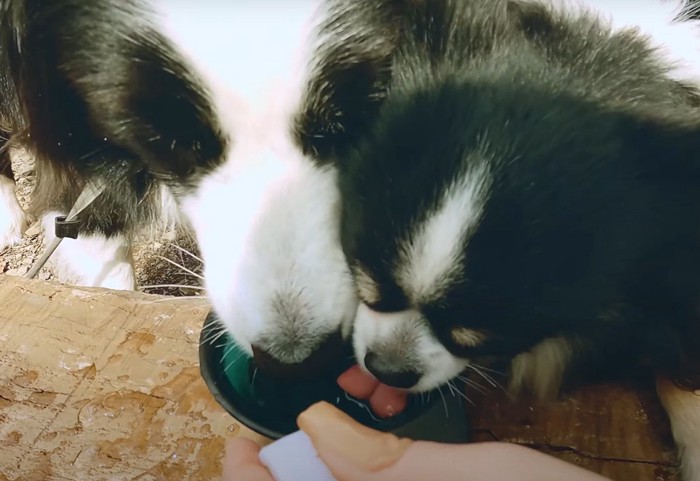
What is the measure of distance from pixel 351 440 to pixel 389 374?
0.08m

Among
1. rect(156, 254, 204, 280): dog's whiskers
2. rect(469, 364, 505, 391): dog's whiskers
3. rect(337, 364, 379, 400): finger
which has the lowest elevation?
rect(156, 254, 204, 280): dog's whiskers

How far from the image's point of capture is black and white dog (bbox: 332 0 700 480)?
50 cm

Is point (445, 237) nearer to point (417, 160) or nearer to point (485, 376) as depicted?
point (417, 160)

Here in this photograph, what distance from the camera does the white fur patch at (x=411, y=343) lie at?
562 millimetres

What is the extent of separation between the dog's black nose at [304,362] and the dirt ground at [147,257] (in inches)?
6.4

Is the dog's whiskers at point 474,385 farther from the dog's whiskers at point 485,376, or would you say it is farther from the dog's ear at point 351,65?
the dog's ear at point 351,65

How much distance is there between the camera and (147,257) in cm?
89

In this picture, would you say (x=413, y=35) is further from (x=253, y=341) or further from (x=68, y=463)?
(x=68, y=463)

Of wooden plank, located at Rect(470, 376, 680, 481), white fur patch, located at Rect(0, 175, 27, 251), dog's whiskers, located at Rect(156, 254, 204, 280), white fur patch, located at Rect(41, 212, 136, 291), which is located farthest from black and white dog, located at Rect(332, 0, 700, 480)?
white fur patch, located at Rect(0, 175, 27, 251)

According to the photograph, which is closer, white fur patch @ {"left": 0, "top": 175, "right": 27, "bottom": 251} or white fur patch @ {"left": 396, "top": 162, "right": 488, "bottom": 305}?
white fur patch @ {"left": 396, "top": 162, "right": 488, "bottom": 305}

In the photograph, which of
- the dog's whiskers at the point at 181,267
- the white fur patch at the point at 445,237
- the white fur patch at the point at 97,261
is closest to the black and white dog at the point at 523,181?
the white fur patch at the point at 445,237

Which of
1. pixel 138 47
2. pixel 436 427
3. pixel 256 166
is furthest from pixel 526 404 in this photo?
pixel 138 47

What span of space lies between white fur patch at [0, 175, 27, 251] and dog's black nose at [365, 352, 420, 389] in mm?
578

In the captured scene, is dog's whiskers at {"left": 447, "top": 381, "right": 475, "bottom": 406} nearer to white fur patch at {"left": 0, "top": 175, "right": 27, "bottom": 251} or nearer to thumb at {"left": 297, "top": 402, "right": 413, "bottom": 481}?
thumb at {"left": 297, "top": 402, "right": 413, "bottom": 481}
